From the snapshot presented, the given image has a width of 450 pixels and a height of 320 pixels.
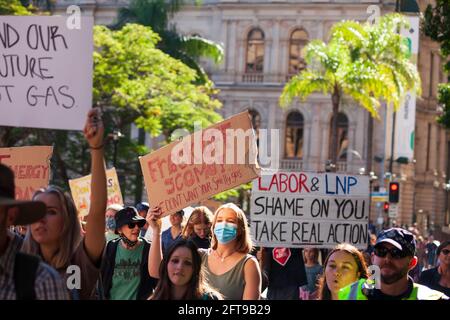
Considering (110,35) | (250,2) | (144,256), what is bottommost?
(144,256)

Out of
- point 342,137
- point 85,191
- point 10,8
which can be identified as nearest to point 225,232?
point 85,191

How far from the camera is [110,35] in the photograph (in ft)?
130

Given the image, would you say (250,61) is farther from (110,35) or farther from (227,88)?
(110,35)

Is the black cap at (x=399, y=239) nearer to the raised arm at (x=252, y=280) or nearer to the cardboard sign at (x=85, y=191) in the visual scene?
the raised arm at (x=252, y=280)

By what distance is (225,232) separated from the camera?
8688mm

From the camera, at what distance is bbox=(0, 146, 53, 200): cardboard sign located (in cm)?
997

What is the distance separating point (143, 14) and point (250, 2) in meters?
15.2

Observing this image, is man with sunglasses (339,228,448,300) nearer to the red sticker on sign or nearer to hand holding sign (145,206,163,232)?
hand holding sign (145,206,163,232)

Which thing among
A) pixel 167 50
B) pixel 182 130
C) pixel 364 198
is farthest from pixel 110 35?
pixel 364 198

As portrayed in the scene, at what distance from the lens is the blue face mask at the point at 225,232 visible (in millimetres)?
8664

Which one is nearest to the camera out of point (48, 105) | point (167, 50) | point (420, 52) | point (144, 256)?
point (48, 105)

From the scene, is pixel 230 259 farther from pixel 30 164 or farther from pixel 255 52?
pixel 255 52

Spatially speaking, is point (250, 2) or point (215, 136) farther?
point (250, 2)

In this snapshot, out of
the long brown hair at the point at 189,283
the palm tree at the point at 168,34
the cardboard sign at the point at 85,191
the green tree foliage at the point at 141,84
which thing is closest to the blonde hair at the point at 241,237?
the long brown hair at the point at 189,283
